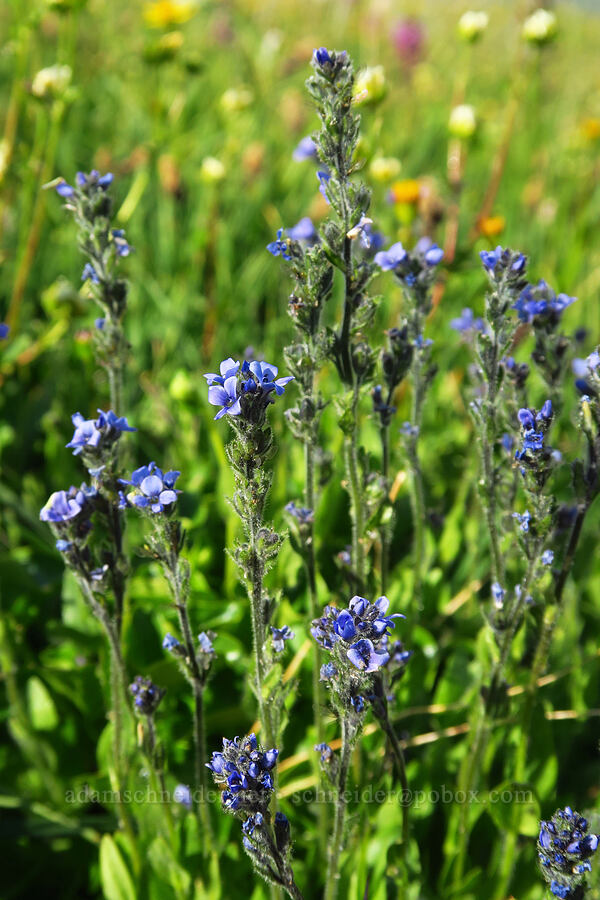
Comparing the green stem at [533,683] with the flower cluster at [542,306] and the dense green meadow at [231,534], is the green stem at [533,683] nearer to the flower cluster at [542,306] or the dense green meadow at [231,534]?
the dense green meadow at [231,534]

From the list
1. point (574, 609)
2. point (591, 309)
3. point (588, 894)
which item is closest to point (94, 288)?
point (588, 894)

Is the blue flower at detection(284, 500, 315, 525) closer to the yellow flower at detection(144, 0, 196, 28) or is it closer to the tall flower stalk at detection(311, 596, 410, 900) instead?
the tall flower stalk at detection(311, 596, 410, 900)

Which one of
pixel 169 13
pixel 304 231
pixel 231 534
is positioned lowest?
pixel 231 534

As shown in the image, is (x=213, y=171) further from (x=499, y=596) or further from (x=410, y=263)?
(x=499, y=596)

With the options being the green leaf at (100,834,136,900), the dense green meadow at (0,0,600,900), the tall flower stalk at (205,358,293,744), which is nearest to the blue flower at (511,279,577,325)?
the dense green meadow at (0,0,600,900)

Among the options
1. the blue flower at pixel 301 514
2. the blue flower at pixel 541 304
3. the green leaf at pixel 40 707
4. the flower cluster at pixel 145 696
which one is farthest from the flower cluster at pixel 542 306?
the green leaf at pixel 40 707

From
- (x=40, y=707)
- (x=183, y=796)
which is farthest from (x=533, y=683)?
(x=40, y=707)

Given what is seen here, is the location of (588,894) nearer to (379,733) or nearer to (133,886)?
(379,733)
